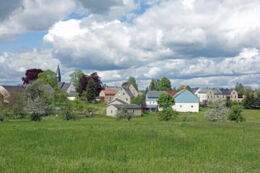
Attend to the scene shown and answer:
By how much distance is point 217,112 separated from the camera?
4656 cm

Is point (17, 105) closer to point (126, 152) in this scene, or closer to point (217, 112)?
point (217, 112)

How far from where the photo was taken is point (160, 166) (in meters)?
9.65

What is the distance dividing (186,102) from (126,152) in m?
93.1

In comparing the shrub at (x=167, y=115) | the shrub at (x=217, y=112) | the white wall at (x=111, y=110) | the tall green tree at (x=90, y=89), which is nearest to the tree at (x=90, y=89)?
the tall green tree at (x=90, y=89)

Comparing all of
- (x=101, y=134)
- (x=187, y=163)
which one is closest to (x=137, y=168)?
(x=187, y=163)

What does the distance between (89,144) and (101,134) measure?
3205 millimetres

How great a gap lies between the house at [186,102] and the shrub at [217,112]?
5395cm

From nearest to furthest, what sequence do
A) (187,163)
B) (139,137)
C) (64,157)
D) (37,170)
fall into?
(37,170) → (187,163) → (64,157) → (139,137)

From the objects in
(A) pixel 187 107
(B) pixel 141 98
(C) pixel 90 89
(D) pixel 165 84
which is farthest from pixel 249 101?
(C) pixel 90 89

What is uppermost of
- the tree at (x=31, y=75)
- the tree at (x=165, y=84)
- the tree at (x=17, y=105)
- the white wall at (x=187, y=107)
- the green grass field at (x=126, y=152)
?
the tree at (x=31, y=75)

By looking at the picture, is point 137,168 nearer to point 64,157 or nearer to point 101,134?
point 64,157

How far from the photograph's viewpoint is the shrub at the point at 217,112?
4578 centimetres

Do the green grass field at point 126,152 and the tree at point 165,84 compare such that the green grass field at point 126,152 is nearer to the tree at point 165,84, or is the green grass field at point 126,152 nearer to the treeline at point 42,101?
the treeline at point 42,101

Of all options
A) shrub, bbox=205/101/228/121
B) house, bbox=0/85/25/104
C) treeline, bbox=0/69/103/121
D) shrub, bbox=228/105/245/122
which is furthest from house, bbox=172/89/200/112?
shrub, bbox=228/105/245/122
